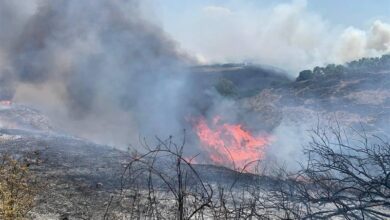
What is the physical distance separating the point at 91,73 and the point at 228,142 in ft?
39.4

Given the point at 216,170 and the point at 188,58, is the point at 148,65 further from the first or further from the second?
the point at 216,170

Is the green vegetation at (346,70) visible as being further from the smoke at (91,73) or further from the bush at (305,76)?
the smoke at (91,73)

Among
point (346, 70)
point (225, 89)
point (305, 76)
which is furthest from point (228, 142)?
point (346, 70)

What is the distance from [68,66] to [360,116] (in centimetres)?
1866

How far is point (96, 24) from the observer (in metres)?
29.0

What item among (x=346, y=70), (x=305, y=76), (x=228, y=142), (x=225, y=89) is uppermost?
(x=346, y=70)

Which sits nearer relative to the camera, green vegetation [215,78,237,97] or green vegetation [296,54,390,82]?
green vegetation [296,54,390,82]

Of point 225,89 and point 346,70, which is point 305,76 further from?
point 225,89

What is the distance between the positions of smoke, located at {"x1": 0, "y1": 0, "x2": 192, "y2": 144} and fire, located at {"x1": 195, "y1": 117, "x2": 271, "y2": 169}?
276cm

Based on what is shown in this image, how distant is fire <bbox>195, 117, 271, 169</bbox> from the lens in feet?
61.4

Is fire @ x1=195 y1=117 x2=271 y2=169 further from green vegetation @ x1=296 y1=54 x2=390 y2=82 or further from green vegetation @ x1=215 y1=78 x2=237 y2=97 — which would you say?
green vegetation @ x1=296 y1=54 x2=390 y2=82

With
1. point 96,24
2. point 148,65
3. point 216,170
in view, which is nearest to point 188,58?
point 148,65

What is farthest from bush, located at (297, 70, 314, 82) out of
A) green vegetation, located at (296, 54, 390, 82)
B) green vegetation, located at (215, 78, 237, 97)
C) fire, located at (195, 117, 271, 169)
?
fire, located at (195, 117, 271, 169)

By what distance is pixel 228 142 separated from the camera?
20594 millimetres
